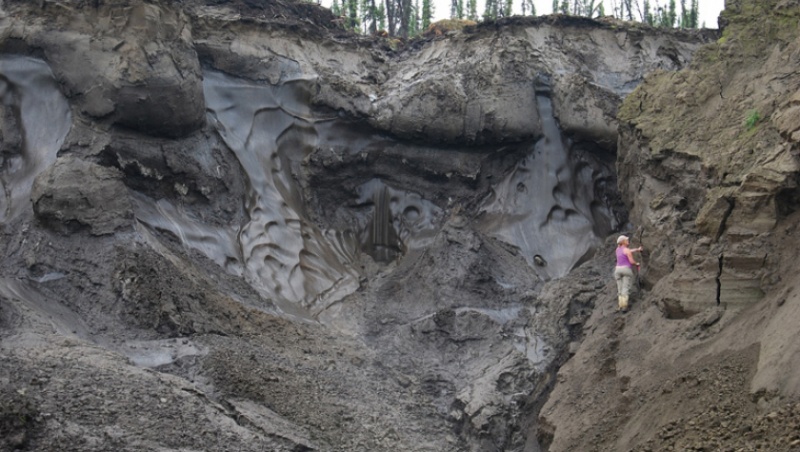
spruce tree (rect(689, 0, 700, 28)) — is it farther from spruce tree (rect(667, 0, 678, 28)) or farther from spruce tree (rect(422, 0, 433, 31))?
spruce tree (rect(422, 0, 433, 31))

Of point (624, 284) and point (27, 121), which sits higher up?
point (27, 121)

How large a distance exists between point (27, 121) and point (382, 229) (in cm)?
672

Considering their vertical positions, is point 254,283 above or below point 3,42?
below

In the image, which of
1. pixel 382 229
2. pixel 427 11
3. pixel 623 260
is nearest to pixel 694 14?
pixel 427 11

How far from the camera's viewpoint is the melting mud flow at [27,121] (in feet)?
62.9

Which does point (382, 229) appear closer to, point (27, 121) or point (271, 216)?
point (271, 216)

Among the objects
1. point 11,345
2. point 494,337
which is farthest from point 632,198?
point 11,345

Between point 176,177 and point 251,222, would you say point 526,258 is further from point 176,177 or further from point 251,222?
point 176,177

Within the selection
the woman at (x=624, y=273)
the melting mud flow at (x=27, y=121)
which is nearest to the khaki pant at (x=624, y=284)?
the woman at (x=624, y=273)

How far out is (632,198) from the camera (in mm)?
18688

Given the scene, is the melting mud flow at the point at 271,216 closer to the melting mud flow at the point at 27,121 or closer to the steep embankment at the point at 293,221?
the steep embankment at the point at 293,221

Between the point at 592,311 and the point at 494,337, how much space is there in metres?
1.60

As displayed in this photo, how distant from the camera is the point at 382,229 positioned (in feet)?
72.1

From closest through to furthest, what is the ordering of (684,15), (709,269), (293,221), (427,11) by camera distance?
(709,269) → (293,221) → (427,11) → (684,15)
